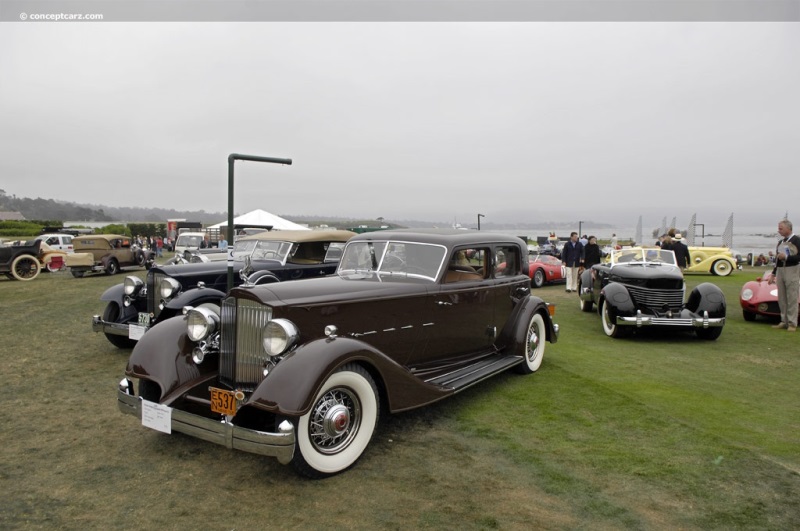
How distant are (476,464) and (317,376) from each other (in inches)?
53.7

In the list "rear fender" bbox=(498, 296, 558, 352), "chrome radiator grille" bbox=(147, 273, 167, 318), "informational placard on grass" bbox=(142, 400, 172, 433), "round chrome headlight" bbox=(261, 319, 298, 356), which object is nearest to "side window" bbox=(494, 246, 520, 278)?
"rear fender" bbox=(498, 296, 558, 352)

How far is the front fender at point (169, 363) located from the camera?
4039 millimetres

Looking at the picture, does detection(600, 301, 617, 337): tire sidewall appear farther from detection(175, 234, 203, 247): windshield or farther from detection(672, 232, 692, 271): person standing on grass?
detection(175, 234, 203, 247): windshield

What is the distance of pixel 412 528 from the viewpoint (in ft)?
9.54

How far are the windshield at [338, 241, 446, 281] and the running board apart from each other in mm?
971

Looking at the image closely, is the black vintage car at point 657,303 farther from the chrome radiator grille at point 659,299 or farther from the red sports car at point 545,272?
the red sports car at point 545,272

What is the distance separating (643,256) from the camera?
384 inches

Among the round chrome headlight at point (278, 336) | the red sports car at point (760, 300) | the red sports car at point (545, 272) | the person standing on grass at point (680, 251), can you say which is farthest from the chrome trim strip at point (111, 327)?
the red sports car at point (545, 272)

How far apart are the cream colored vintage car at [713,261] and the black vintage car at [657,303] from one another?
47.1ft

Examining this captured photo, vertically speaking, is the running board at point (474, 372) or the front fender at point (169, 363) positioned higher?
the front fender at point (169, 363)

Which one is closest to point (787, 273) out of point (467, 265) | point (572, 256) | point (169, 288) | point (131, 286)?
point (572, 256)

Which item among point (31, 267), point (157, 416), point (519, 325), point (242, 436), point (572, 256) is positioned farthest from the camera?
point (31, 267)

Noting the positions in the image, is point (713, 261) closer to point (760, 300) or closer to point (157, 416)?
point (760, 300)

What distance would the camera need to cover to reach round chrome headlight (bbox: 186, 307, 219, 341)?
421 centimetres
